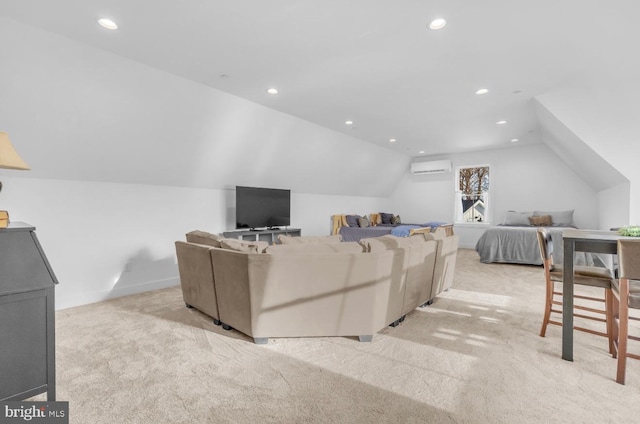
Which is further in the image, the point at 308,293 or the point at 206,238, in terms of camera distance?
the point at 206,238

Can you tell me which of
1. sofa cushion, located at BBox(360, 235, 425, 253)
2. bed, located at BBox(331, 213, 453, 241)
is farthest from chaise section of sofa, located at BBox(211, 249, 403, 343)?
bed, located at BBox(331, 213, 453, 241)

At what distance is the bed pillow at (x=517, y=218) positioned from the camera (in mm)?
7105

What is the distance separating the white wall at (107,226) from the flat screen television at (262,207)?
1.32ft

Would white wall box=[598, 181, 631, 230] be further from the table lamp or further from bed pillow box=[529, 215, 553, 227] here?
the table lamp

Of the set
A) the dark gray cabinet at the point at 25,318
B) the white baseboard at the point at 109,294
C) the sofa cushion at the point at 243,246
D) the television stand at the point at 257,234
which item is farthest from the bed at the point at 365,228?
the dark gray cabinet at the point at 25,318

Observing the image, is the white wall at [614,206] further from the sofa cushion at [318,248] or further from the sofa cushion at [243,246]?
the sofa cushion at [243,246]

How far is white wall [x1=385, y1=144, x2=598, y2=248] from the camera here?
281 inches

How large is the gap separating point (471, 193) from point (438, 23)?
6987 millimetres

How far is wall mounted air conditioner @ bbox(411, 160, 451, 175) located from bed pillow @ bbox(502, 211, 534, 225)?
1.99m

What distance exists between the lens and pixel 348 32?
8.70 feet

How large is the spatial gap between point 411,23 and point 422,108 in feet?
7.75

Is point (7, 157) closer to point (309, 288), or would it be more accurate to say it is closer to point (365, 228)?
point (309, 288)

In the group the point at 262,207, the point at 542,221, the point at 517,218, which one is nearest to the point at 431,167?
the point at 517,218

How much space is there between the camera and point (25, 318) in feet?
5.43
